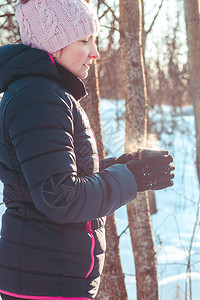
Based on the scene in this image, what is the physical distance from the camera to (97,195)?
1.21 m

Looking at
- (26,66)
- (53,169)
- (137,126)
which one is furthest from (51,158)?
(137,126)

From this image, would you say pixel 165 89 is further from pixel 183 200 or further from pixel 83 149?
pixel 83 149

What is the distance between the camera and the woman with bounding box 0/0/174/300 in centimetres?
114

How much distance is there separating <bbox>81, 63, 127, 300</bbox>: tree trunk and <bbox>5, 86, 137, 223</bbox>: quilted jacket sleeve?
1394mm

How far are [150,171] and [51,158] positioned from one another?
434 millimetres

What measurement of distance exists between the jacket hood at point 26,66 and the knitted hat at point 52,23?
0.07 meters

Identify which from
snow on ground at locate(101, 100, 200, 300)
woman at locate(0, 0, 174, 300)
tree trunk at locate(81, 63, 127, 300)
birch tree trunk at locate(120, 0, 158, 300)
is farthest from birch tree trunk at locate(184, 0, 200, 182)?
woman at locate(0, 0, 174, 300)

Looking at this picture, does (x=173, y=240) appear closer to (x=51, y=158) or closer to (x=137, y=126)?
(x=137, y=126)

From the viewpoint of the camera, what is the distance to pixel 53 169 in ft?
3.68

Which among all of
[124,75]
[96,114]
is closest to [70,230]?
[96,114]

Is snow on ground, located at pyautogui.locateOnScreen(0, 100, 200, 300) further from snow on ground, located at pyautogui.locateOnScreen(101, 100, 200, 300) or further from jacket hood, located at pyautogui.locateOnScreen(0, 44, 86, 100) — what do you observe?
jacket hood, located at pyautogui.locateOnScreen(0, 44, 86, 100)

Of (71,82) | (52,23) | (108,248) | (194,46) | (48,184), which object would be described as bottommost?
(108,248)

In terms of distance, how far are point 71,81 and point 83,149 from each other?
0.27 metres

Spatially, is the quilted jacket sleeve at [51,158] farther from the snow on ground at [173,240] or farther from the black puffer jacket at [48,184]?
the snow on ground at [173,240]
